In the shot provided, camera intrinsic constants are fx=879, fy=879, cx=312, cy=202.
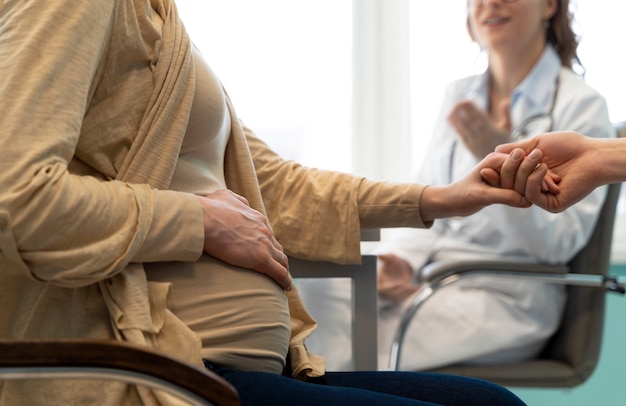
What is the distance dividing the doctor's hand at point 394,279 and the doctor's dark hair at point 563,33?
0.73 metres

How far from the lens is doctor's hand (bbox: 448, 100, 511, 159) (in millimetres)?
2146

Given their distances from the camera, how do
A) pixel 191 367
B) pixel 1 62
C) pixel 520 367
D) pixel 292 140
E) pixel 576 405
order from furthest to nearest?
pixel 576 405
pixel 292 140
pixel 520 367
pixel 1 62
pixel 191 367

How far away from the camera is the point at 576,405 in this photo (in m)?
2.87

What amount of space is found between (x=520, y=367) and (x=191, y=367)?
132 centimetres

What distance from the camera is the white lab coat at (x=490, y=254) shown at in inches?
74.0

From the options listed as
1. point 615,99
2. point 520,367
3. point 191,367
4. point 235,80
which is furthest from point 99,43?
point 615,99

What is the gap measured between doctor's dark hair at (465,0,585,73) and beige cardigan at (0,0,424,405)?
165 centimetres

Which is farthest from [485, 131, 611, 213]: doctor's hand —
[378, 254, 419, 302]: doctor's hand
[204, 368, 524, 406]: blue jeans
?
[378, 254, 419, 302]: doctor's hand

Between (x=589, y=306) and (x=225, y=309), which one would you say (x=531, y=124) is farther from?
(x=225, y=309)

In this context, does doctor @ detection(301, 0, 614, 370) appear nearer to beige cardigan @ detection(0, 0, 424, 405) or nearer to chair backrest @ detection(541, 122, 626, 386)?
chair backrest @ detection(541, 122, 626, 386)

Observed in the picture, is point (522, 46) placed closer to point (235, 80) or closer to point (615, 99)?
point (615, 99)

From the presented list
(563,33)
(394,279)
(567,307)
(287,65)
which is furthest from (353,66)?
(567,307)

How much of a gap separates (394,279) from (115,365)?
65.8 inches

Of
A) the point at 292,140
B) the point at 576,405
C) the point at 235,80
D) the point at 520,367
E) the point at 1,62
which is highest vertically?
the point at 1,62
